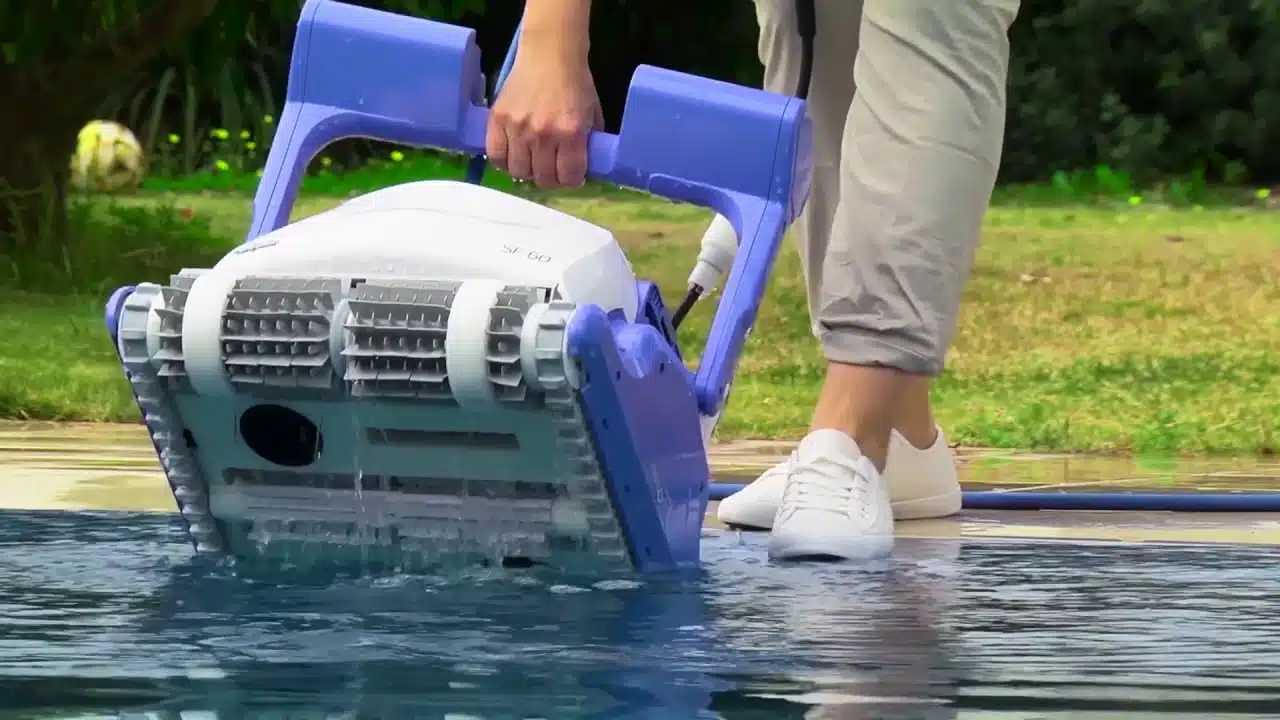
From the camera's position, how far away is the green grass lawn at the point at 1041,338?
143 inches

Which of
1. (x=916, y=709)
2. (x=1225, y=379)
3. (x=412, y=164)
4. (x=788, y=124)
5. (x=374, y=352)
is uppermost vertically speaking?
(x=788, y=124)

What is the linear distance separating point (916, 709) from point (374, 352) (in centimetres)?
57

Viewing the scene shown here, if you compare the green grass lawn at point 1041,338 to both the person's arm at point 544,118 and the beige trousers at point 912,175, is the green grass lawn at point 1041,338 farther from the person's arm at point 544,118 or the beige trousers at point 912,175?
the person's arm at point 544,118

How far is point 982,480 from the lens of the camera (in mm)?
3074

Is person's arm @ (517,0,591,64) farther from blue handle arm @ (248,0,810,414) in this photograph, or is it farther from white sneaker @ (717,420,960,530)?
white sneaker @ (717,420,960,530)

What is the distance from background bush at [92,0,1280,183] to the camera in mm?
13555

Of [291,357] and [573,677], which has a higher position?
[291,357]

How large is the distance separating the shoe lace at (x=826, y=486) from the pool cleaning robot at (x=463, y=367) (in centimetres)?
16

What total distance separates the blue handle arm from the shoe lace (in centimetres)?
16

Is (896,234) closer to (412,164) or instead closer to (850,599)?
(850,599)

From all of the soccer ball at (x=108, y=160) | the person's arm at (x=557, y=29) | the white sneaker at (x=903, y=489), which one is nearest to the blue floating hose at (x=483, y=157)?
the person's arm at (x=557, y=29)

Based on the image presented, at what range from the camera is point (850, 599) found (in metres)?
2.01

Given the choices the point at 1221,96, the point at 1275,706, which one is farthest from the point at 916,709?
the point at 1221,96

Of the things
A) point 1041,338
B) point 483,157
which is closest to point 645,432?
point 483,157
